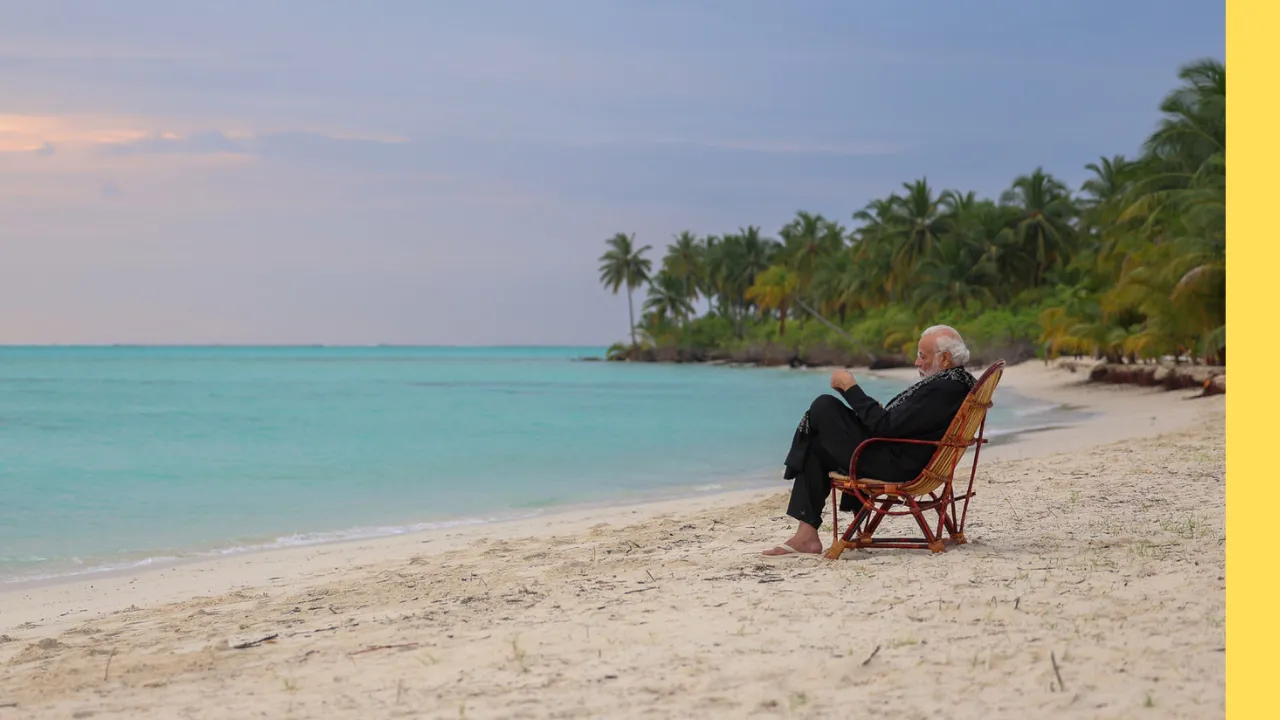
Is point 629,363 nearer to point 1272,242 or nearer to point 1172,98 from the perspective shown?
point 1172,98

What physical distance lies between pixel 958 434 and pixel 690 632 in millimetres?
1913

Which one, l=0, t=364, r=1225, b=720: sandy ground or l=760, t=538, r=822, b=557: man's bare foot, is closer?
l=0, t=364, r=1225, b=720: sandy ground

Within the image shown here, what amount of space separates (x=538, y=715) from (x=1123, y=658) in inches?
76.9

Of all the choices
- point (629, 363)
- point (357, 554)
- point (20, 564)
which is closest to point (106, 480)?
point (20, 564)

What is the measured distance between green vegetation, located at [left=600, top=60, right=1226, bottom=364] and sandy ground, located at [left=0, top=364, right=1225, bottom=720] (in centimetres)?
2138

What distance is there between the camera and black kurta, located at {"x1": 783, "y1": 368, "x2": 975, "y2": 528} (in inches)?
216

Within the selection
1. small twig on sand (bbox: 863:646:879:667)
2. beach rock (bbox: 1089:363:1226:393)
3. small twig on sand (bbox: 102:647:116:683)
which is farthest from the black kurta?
beach rock (bbox: 1089:363:1226:393)

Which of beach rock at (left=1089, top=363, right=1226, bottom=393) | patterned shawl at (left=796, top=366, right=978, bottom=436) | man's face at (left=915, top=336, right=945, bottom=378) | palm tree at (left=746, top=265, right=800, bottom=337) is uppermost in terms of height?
palm tree at (left=746, top=265, right=800, bottom=337)

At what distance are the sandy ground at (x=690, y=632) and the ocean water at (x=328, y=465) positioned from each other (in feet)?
12.6

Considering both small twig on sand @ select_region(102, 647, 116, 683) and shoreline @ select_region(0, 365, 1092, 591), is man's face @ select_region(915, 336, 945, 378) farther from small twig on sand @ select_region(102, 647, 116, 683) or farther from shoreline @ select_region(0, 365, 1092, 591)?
shoreline @ select_region(0, 365, 1092, 591)

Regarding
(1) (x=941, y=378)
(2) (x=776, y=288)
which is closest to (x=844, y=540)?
(1) (x=941, y=378)

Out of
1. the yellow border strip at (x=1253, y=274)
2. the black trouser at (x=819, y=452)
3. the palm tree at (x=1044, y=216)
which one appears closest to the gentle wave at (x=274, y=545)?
the black trouser at (x=819, y=452)

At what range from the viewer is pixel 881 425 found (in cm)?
548

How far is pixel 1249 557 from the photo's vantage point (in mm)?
4238
